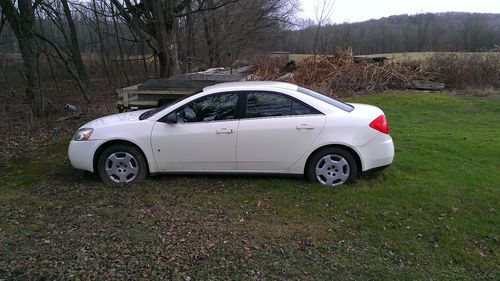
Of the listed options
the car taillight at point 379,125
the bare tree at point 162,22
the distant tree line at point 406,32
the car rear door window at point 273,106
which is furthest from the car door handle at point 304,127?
the distant tree line at point 406,32

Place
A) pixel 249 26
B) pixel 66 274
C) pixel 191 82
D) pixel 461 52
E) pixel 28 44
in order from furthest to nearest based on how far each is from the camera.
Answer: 1. pixel 249 26
2. pixel 461 52
3. pixel 28 44
4. pixel 191 82
5. pixel 66 274

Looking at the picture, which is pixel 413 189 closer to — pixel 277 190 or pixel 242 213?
pixel 277 190

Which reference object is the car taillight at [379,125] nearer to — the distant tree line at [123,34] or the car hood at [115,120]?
the car hood at [115,120]

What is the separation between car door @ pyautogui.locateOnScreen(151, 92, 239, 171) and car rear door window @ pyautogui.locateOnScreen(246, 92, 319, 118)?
0.79 feet

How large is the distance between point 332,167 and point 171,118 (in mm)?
2360

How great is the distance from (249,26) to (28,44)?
18.7 m

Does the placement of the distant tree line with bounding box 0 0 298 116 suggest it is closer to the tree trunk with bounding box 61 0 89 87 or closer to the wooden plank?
the tree trunk with bounding box 61 0 89 87

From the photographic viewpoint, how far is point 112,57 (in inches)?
1080

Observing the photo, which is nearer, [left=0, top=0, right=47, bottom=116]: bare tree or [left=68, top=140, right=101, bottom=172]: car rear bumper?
[left=68, top=140, right=101, bottom=172]: car rear bumper

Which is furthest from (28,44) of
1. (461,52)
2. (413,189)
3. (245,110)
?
(461,52)

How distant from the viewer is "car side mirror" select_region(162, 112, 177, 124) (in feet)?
21.5

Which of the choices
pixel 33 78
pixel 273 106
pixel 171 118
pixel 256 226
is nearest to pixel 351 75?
pixel 33 78

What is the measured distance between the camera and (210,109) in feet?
21.7

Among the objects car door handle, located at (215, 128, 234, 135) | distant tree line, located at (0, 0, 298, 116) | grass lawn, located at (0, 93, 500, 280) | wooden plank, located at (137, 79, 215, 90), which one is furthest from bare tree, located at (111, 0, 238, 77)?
car door handle, located at (215, 128, 234, 135)
